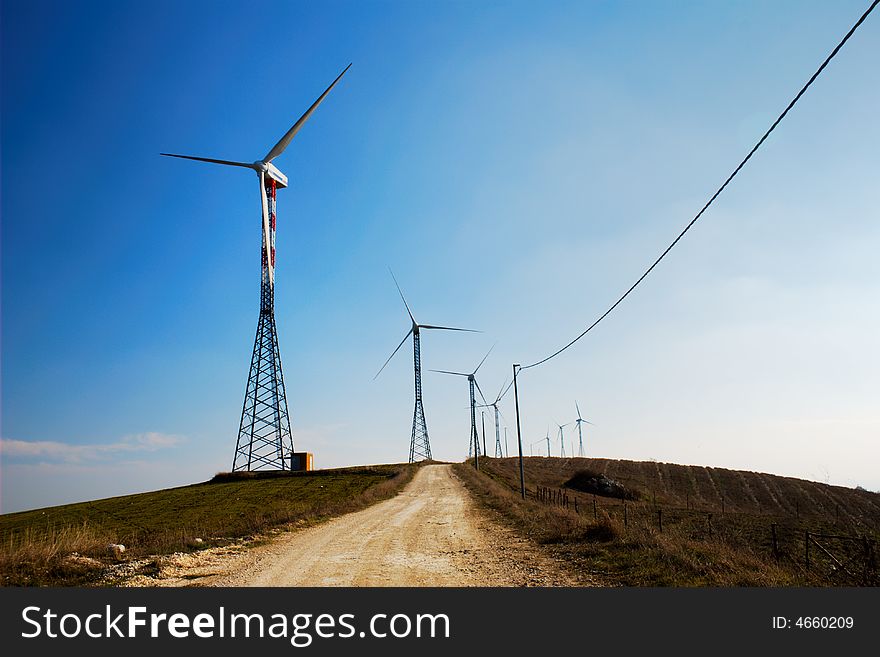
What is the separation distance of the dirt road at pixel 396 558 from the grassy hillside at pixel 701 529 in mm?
1387

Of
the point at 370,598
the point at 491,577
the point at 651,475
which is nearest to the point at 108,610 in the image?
the point at 370,598

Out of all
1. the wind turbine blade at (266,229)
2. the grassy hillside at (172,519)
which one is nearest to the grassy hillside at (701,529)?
the grassy hillside at (172,519)

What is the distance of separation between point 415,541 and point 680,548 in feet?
30.4

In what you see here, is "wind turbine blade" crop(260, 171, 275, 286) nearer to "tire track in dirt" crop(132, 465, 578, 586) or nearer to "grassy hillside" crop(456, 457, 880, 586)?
"grassy hillside" crop(456, 457, 880, 586)

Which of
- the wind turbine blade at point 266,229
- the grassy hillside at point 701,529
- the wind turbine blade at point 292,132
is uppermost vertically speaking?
the wind turbine blade at point 292,132

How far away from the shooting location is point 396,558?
54.6 ft

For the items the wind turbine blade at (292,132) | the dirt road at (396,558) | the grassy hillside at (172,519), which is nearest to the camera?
the dirt road at (396,558)

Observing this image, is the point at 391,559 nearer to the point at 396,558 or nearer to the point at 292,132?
the point at 396,558

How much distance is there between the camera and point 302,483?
63.0 metres

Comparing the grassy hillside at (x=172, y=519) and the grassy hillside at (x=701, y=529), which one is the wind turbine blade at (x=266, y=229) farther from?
the grassy hillside at (x=701, y=529)

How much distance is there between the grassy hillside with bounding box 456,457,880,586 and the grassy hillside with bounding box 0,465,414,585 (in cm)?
1155

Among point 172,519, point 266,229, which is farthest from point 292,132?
point 172,519

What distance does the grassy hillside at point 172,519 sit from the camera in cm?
1462

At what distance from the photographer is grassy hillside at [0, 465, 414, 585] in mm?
14617
